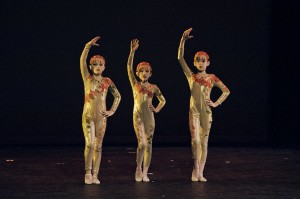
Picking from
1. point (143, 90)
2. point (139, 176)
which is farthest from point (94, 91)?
point (139, 176)

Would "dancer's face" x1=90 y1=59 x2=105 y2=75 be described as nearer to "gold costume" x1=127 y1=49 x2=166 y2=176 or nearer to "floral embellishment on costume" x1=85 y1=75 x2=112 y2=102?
"floral embellishment on costume" x1=85 y1=75 x2=112 y2=102

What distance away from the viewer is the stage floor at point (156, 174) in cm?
718

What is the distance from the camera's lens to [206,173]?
8.66 metres

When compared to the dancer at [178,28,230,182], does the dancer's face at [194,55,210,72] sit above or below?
above

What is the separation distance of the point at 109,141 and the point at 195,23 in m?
2.35

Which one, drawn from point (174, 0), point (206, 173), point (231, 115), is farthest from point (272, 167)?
point (174, 0)

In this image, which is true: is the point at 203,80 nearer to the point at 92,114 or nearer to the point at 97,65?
the point at 97,65

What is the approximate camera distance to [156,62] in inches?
452

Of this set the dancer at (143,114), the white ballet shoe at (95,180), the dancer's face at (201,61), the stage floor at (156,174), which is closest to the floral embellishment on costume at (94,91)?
the dancer at (143,114)

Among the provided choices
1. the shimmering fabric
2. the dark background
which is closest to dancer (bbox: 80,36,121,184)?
the shimmering fabric

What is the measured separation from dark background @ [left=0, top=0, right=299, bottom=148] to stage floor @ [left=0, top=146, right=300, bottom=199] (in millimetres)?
482

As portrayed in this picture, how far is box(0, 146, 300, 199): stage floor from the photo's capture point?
718 centimetres

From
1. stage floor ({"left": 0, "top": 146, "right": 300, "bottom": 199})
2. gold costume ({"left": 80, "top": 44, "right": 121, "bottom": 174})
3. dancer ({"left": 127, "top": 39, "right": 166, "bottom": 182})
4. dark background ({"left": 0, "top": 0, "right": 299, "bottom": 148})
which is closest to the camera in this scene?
stage floor ({"left": 0, "top": 146, "right": 300, "bottom": 199})

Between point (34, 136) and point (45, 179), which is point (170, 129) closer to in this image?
point (34, 136)
